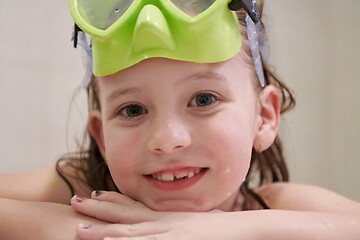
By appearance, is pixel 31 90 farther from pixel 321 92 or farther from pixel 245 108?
pixel 321 92

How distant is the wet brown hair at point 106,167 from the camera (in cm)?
131

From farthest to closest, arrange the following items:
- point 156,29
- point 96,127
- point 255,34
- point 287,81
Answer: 1. point 287,81
2. point 96,127
3. point 255,34
4. point 156,29

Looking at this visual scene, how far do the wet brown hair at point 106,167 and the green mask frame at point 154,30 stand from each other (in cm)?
32

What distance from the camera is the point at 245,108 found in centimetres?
96

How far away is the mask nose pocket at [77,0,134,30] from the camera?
36.0 inches

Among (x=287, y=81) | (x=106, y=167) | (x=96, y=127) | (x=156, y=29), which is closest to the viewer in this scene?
(x=156, y=29)

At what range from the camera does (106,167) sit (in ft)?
4.37

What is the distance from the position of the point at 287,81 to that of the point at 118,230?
44.3 inches

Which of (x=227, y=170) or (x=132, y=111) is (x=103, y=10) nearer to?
(x=132, y=111)

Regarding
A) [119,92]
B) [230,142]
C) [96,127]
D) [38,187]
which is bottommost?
[38,187]

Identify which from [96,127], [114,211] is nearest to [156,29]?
[114,211]

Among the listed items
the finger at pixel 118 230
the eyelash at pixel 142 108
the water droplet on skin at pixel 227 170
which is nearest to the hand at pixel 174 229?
the finger at pixel 118 230

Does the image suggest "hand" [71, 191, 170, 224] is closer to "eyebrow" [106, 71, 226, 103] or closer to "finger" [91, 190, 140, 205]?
"finger" [91, 190, 140, 205]

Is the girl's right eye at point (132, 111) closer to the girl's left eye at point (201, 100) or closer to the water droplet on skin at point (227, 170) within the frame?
the girl's left eye at point (201, 100)
